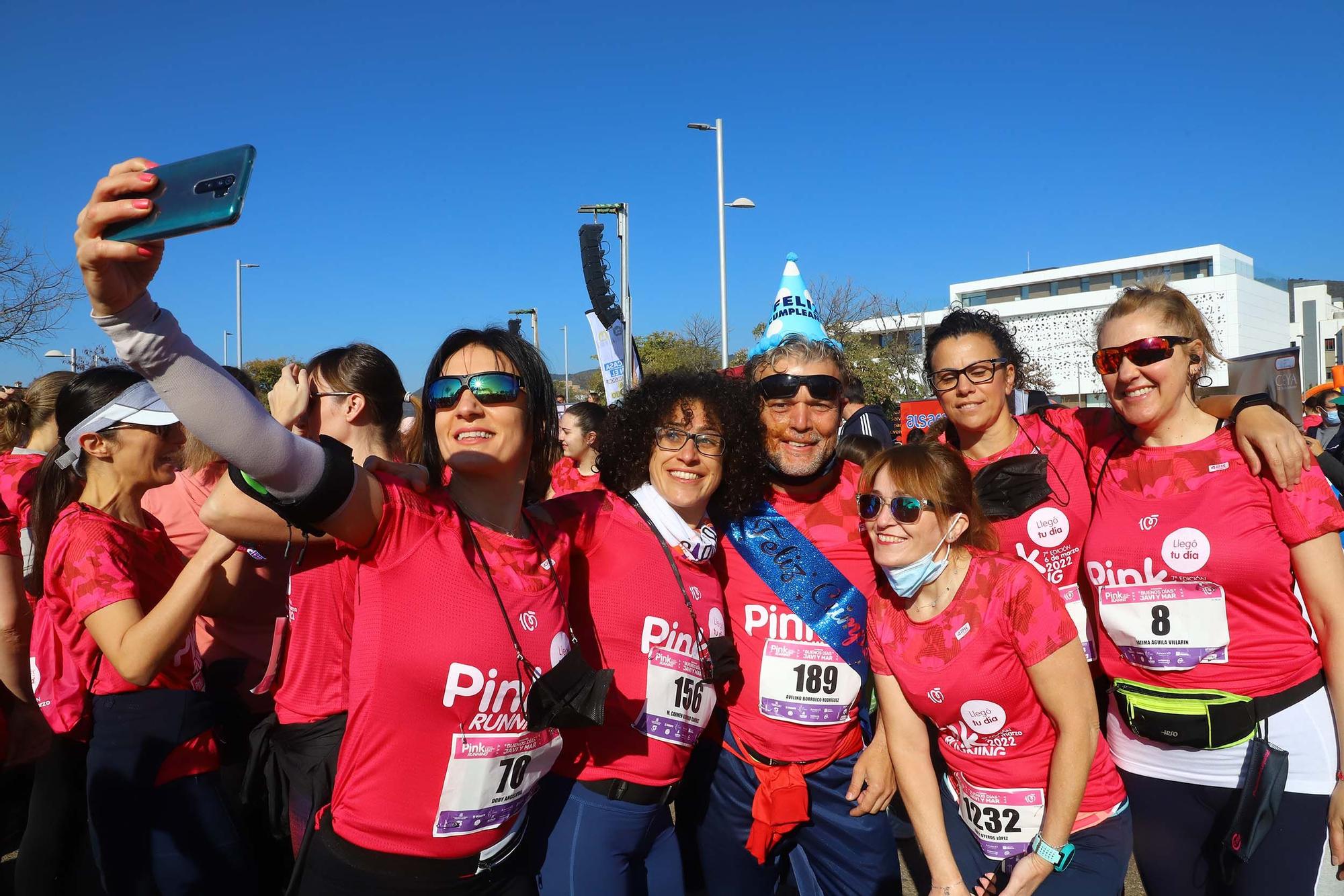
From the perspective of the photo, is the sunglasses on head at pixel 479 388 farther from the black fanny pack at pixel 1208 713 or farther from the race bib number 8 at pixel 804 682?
the black fanny pack at pixel 1208 713

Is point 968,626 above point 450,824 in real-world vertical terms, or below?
above

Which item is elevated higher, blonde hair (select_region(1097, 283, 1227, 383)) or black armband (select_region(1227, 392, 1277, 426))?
blonde hair (select_region(1097, 283, 1227, 383))

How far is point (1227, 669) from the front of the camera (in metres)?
2.49

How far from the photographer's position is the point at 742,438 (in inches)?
115

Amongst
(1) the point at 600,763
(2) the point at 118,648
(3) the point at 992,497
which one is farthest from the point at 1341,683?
(2) the point at 118,648

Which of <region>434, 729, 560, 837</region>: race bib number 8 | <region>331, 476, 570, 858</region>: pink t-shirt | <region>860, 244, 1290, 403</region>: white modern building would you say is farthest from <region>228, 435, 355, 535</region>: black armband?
<region>860, 244, 1290, 403</region>: white modern building

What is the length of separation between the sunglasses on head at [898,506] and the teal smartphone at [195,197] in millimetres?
1850

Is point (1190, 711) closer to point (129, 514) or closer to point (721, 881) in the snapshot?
point (721, 881)

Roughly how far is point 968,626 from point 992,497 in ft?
2.45

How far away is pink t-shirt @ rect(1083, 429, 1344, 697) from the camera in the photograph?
8.11ft

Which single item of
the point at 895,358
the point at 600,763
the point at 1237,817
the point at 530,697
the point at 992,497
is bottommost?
the point at 1237,817

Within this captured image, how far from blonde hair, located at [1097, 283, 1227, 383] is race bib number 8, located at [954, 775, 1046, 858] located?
1500mm

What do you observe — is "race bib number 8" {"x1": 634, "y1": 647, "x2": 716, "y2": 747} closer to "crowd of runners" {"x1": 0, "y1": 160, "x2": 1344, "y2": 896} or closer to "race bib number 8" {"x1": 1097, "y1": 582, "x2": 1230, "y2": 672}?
"crowd of runners" {"x1": 0, "y1": 160, "x2": 1344, "y2": 896}

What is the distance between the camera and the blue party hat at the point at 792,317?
3605 mm
